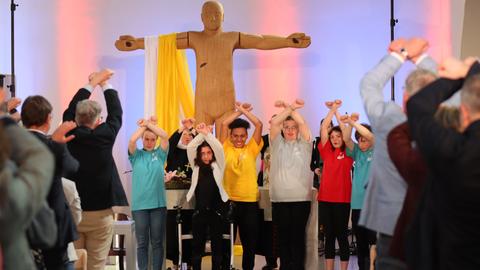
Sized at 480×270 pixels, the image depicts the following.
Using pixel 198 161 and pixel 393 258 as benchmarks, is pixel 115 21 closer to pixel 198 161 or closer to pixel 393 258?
pixel 198 161

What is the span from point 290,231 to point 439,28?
2.71m

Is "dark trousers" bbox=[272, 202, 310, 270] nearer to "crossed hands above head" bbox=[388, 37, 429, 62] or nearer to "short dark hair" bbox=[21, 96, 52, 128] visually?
"short dark hair" bbox=[21, 96, 52, 128]

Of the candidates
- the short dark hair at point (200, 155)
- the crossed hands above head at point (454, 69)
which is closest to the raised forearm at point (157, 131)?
the short dark hair at point (200, 155)

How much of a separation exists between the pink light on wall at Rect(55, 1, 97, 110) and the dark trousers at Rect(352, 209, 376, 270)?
3269mm

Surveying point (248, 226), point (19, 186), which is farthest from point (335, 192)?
point (19, 186)

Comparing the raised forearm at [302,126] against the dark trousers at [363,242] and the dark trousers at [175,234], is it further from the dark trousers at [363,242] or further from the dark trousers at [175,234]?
the dark trousers at [175,234]

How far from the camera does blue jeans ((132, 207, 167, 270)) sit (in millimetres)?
4918

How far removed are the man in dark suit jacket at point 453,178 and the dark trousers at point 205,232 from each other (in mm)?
2806

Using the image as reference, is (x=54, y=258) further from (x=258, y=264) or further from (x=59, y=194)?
(x=258, y=264)

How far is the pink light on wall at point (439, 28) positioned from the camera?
644 centimetres

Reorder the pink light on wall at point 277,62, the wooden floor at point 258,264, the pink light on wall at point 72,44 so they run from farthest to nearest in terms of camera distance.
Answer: the pink light on wall at point 72,44 → the pink light on wall at point 277,62 → the wooden floor at point 258,264

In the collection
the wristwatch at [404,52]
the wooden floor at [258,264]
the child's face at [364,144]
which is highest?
the wristwatch at [404,52]

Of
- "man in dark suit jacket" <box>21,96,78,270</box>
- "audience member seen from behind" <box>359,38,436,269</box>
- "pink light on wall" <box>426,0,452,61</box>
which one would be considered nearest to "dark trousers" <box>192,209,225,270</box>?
"man in dark suit jacket" <box>21,96,78,270</box>

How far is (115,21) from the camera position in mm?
6855
